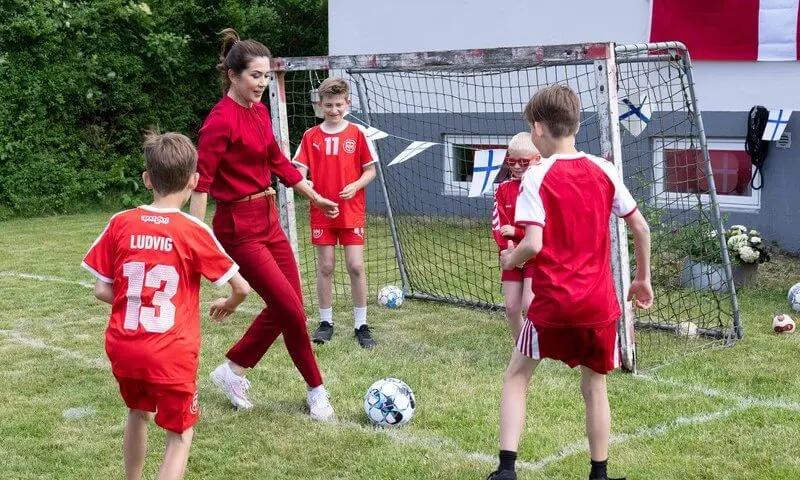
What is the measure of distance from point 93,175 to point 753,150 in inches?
400

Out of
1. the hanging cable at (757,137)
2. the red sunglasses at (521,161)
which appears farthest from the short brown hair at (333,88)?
the hanging cable at (757,137)

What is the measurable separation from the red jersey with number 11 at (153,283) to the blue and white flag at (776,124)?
299 inches

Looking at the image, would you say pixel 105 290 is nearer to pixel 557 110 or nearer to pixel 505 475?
pixel 505 475

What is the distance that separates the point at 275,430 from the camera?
471cm

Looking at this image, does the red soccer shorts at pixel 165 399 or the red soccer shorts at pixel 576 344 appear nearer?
the red soccer shorts at pixel 165 399

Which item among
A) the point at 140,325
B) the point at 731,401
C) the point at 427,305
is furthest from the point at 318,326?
the point at 140,325

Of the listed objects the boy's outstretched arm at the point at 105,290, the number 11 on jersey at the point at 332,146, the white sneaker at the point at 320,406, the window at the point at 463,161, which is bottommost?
the white sneaker at the point at 320,406

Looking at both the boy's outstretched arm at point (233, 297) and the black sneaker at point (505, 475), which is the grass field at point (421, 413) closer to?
the black sneaker at point (505, 475)

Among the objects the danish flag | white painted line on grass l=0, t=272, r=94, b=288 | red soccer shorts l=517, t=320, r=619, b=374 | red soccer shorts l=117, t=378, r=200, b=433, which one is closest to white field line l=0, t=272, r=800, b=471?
red soccer shorts l=517, t=320, r=619, b=374

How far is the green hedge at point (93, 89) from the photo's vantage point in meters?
14.1

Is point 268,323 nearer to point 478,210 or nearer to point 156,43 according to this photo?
point 478,210

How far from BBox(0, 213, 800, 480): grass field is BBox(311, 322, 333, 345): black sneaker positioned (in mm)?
76

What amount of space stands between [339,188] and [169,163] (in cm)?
312

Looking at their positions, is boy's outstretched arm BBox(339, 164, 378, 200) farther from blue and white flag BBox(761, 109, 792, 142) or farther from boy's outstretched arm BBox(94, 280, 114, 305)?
blue and white flag BBox(761, 109, 792, 142)
